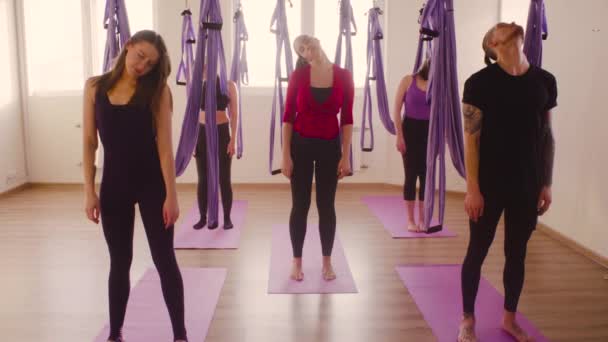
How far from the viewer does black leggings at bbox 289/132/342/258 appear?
3.00m

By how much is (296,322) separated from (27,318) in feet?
4.39

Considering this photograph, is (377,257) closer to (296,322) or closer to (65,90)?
(296,322)

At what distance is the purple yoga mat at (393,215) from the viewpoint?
14.3ft

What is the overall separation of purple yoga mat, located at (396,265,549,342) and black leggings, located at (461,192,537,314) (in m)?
0.17

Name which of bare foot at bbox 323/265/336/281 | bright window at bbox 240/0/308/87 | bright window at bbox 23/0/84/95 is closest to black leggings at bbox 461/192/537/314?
bare foot at bbox 323/265/336/281

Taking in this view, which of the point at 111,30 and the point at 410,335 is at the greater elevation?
the point at 111,30

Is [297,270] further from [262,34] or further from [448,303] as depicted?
[262,34]

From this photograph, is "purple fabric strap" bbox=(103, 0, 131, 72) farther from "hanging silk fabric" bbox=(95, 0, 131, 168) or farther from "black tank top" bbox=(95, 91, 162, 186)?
"black tank top" bbox=(95, 91, 162, 186)

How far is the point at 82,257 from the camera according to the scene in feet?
12.5

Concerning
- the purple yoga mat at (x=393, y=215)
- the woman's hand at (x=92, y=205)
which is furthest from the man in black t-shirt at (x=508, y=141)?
the purple yoga mat at (x=393, y=215)

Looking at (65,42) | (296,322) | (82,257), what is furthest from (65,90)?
(296,322)

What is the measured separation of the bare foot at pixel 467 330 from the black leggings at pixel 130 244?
4.00ft

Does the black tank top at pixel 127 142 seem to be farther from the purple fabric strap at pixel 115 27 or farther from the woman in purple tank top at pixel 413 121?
the woman in purple tank top at pixel 413 121

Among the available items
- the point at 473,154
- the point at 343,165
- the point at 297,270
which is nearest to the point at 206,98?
the point at 343,165
